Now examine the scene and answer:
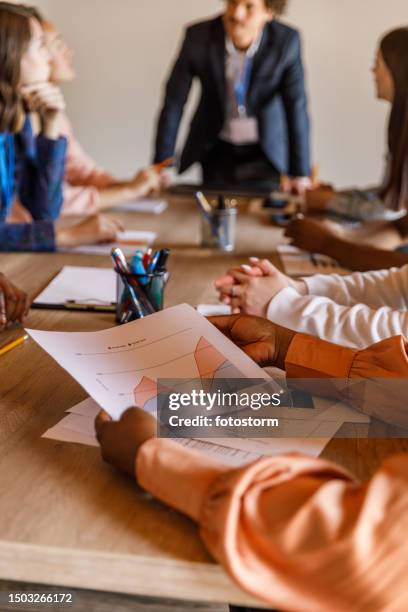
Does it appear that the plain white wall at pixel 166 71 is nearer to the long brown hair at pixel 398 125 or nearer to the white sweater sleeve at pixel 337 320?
the long brown hair at pixel 398 125

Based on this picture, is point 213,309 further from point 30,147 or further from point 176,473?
point 30,147

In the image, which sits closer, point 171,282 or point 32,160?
point 171,282

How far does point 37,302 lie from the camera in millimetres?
1372

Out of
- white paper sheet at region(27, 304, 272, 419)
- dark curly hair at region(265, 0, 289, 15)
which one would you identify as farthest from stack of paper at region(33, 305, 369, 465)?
dark curly hair at region(265, 0, 289, 15)

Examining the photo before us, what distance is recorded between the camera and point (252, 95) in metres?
3.26

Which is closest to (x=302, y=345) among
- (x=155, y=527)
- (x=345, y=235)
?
(x=155, y=527)

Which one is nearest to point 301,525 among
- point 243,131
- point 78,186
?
point 78,186

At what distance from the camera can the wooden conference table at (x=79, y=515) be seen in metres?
0.66

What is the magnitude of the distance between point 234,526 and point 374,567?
0.39 ft

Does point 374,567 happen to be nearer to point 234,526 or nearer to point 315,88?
point 234,526

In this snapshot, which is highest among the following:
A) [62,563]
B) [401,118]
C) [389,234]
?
[401,118]

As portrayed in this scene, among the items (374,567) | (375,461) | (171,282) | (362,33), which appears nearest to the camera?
(374,567)

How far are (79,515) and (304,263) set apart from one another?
115 cm

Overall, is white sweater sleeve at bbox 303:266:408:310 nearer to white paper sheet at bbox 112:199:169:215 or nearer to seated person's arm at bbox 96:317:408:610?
seated person's arm at bbox 96:317:408:610
